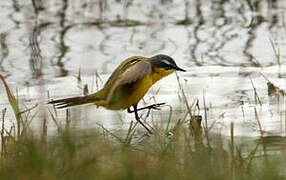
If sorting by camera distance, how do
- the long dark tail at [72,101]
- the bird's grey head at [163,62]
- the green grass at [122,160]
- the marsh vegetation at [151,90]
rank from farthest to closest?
the bird's grey head at [163,62]
the long dark tail at [72,101]
the marsh vegetation at [151,90]
the green grass at [122,160]

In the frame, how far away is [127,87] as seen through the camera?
257 inches

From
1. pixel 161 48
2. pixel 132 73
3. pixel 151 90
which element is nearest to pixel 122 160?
pixel 132 73

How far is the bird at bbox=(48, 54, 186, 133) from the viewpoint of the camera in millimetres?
6504

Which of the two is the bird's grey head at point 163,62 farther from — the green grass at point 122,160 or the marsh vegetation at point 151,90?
the green grass at point 122,160

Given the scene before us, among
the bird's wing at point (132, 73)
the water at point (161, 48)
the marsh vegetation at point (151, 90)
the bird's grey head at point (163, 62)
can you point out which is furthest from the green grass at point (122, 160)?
the bird's grey head at point (163, 62)

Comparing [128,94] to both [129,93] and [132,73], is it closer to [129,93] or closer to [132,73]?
[129,93]

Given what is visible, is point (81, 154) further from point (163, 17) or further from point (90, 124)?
point (163, 17)

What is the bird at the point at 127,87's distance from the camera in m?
6.50

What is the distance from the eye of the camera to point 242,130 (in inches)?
249

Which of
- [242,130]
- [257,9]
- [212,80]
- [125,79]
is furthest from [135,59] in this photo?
[257,9]

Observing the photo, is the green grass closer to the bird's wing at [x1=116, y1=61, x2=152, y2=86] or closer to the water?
the water

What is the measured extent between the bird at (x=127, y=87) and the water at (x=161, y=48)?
132 mm

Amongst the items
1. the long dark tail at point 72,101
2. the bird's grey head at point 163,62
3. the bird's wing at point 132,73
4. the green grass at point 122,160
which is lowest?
the green grass at point 122,160

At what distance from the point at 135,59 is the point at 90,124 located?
1949mm
